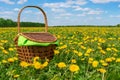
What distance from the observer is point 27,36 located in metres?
4.34

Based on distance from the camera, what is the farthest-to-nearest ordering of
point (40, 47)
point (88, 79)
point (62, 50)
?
point (62, 50), point (40, 47), point (88, 79)

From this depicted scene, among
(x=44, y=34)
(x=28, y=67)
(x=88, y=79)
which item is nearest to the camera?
(x=88, y=79)

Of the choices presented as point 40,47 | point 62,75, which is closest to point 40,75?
point 62,75

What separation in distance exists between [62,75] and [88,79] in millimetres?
352

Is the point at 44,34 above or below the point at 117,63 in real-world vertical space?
above

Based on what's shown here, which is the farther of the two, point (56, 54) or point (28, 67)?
point (56, 54)

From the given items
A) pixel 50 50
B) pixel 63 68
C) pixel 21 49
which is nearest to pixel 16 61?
pixel 21 49

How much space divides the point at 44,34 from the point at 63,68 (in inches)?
39.8

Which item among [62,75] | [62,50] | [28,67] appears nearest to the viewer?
[62,75]

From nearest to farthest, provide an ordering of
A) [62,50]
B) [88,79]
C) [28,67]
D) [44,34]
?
[88,79] → [28,67] → [44,34] → [62,50]

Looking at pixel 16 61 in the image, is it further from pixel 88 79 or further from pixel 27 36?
pixel 88 79

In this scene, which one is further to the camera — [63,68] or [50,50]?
[50,50]

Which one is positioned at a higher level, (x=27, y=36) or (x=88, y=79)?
(x=27, y=36)

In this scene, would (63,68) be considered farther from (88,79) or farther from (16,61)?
(16,61)
